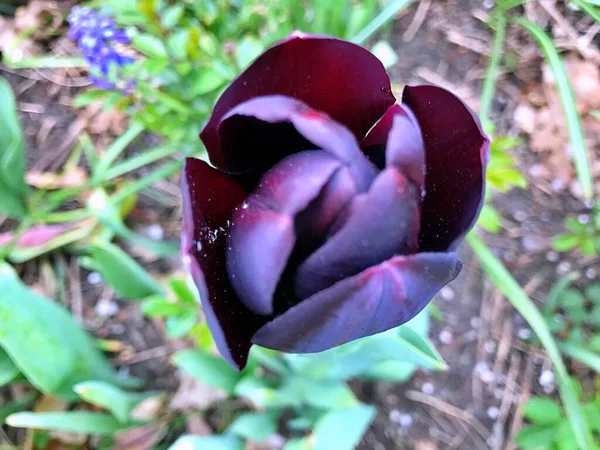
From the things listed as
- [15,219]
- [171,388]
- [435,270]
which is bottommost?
[171,388]

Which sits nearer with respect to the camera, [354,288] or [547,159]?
[354,288]

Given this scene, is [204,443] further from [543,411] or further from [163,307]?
[543,411]

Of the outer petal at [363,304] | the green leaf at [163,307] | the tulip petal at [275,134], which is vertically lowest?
the green leaf at [163,307]

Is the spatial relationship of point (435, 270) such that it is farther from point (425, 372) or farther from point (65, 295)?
point (65, 295)

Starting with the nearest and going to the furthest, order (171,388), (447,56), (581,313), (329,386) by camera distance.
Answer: (329,386), (581,313), (171,388), (447,56)

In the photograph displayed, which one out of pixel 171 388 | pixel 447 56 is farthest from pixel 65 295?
pixel 447 56

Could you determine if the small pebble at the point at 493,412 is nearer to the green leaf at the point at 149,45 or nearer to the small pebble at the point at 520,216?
the small pebble at the point at 520,216

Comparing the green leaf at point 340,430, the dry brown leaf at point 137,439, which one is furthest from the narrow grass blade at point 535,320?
the dry brown leaf at point 137,439
